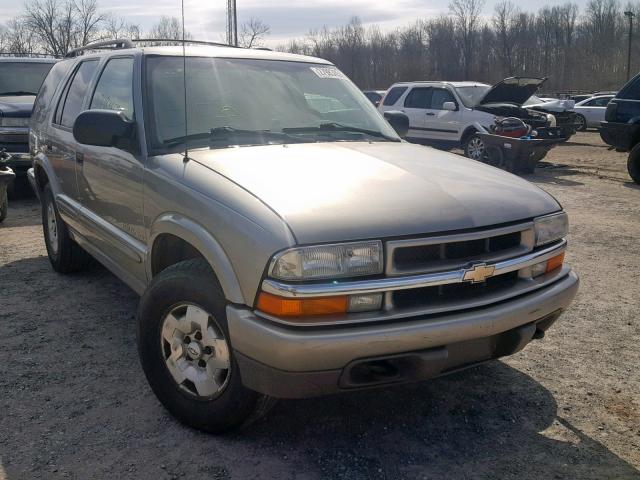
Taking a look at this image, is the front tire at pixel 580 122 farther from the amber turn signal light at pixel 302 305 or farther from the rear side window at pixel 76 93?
the amber turn signal light at pixel 302 305

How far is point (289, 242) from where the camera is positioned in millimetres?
2375

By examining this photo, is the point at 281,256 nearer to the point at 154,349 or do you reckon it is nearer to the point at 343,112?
the point at 154,349

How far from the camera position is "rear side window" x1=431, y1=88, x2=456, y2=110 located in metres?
14.3

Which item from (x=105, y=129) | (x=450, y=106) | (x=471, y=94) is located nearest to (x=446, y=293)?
(x=105, y=129)

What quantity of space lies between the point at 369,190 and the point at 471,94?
40.9 feet

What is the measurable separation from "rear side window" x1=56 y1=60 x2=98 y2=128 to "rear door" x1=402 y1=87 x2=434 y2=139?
1055cm

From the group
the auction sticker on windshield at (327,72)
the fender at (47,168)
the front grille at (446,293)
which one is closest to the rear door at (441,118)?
the auction sticker on windshield at (327,72)

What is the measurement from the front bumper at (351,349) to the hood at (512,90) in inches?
452

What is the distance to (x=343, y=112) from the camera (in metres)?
4.11

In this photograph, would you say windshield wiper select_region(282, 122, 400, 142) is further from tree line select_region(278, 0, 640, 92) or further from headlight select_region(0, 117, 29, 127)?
tree line select_region(278, 0, 640, 92)

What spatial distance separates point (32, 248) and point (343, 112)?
4.03 m

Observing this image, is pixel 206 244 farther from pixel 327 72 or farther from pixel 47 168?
pixel 47 168

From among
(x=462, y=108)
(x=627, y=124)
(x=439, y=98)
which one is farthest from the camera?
(x=439, y=98)

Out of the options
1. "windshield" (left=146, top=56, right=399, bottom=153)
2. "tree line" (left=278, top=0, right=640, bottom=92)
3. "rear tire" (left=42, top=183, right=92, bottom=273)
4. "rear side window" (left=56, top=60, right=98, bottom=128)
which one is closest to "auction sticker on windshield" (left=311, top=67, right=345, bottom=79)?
"windshield" (left=146, top=56, right=399, bottom=153)
